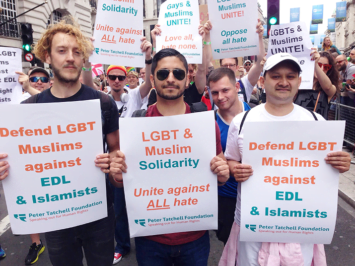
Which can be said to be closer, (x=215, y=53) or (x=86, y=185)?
(x=86, y=185)

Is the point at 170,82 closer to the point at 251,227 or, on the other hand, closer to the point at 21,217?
the point at 251,227

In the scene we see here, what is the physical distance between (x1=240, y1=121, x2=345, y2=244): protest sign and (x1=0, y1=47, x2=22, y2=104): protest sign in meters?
2.88

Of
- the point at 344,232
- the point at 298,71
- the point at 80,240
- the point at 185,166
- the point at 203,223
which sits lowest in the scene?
the point at 344,232

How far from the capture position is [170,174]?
1855mm

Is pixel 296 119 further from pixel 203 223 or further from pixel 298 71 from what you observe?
pixel 203 223

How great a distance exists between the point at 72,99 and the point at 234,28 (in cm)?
241

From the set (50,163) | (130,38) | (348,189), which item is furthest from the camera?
(348,189)

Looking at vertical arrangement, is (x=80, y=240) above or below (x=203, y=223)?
below

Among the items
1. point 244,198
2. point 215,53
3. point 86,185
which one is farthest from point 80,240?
point 215,53

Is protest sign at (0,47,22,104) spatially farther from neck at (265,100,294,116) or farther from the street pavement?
neck at (265,100,294,116)

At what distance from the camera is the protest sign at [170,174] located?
1815mm

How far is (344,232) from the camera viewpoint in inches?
142

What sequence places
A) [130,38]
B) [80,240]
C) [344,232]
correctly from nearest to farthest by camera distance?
[80,240] → [130,38] → [344,232]

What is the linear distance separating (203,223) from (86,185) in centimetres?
85
